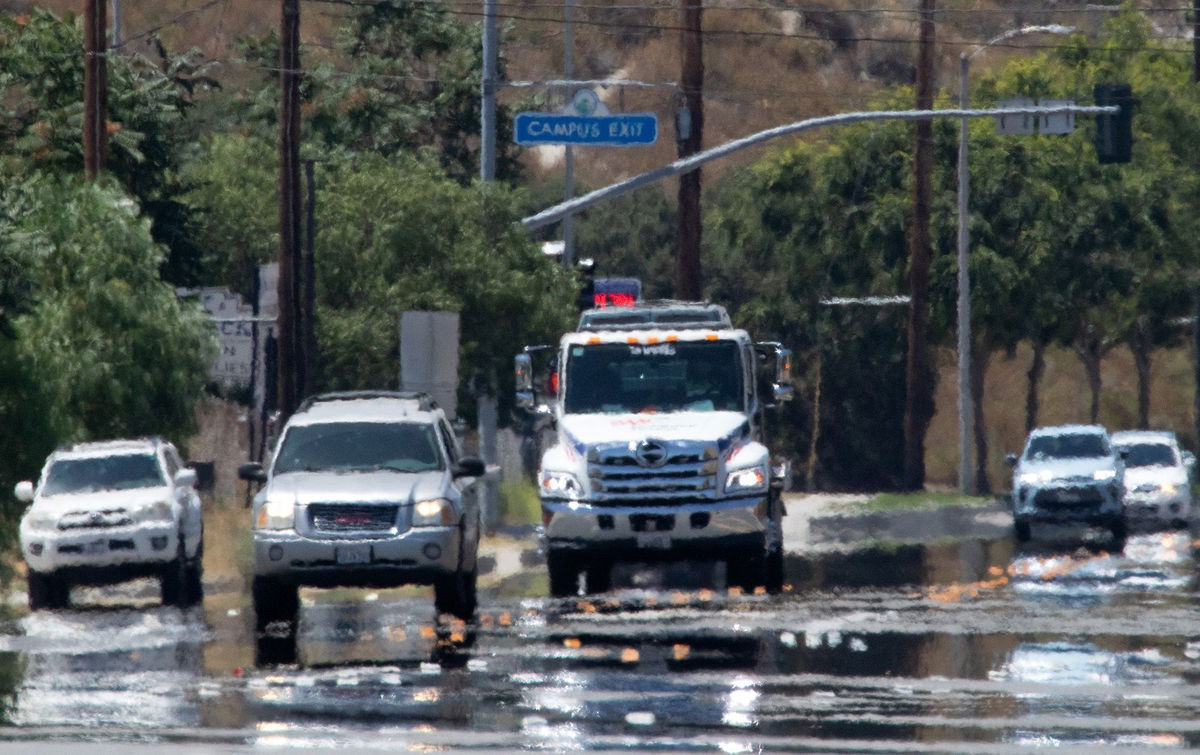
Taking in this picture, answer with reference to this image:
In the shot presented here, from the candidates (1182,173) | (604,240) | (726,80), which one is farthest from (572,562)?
(726,80)

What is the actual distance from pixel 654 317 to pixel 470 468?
3.79 meters

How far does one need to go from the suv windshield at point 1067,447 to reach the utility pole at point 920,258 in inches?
493

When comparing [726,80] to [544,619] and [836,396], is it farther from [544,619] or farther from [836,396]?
[544,619]

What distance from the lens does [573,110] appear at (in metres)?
37.3

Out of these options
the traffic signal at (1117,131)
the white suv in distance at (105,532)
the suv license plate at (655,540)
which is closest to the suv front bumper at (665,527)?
the suv license plate at (655,540)

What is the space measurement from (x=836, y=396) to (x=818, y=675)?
51561 mm

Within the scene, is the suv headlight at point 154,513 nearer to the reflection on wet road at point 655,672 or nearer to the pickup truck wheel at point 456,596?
the reflection on wet road at point 655,672

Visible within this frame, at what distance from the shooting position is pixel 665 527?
74.1ft

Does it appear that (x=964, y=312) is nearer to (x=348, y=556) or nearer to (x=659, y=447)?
(x=659, y=447)

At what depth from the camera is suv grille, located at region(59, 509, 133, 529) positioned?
23953mm

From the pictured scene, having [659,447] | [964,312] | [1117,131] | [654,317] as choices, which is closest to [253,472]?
[659,447]

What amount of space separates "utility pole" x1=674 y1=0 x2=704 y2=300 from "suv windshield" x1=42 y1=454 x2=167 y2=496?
15.8m

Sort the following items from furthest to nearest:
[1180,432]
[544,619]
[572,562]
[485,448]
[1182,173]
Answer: [1180,432] → [1182,173] → [485,448] → [572,562] → [544,619]

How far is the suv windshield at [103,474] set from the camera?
81.5 ft
